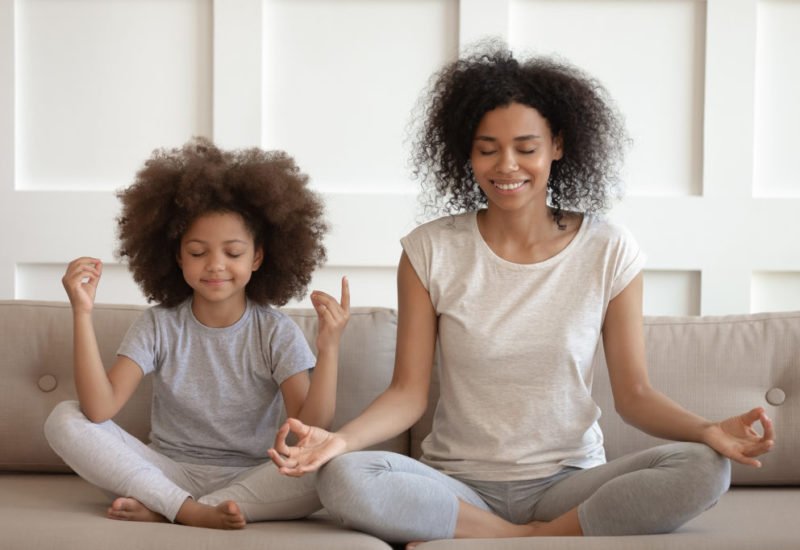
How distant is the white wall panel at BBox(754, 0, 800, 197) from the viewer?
254cm

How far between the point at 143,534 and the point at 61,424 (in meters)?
0.32

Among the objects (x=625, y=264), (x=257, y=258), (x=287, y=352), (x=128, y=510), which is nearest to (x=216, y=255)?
(x=257, y=258)

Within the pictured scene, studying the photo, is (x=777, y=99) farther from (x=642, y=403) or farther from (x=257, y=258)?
(x=257, y=258)

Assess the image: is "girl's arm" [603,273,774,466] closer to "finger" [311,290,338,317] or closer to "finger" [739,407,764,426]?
"finger" [739,407,764,426]

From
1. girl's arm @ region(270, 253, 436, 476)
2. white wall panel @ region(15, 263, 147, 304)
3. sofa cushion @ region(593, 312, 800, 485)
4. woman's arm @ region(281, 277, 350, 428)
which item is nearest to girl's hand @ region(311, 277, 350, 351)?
woman's arm @ region(281, 277, 350, 428)

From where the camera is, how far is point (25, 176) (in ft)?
8.61

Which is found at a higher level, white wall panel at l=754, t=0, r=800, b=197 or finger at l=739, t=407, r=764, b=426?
white wall panel at l=754, t=0, r=800, b=197

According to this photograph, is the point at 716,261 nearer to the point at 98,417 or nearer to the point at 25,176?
the point at 98,417

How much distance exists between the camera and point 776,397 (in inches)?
78.5

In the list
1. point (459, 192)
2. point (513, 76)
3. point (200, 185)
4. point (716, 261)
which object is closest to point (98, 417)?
point (200, 185)

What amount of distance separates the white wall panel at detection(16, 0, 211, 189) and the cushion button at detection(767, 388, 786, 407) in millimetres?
1541

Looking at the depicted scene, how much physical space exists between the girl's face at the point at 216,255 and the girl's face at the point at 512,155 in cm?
48

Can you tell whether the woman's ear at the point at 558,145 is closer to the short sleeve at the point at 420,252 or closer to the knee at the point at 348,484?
the short sleeve at the point at 420,252

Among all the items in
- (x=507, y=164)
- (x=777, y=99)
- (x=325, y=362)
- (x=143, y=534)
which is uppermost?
(x=777, y=99)
